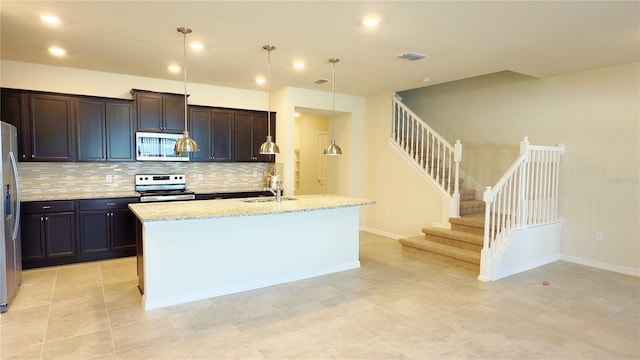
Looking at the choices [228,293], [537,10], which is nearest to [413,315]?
[228,293]

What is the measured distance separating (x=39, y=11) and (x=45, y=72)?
2.27 meters

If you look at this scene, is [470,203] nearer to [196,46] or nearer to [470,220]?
[470,220]

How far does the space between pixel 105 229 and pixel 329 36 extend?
389cm

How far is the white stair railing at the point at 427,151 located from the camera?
582 centimetres

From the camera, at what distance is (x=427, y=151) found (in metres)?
6.16

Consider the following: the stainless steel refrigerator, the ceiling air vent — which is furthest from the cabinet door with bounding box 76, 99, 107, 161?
the ceiling air vent

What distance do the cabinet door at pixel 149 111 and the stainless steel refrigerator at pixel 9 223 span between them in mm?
1692

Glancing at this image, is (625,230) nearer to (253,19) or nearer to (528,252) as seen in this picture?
(528,252)

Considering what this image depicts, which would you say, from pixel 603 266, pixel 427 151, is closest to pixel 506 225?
pixel 603 266

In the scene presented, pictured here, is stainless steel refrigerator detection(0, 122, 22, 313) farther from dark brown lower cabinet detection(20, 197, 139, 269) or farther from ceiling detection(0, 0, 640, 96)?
ceiling detection(0, 0, 640, 96)

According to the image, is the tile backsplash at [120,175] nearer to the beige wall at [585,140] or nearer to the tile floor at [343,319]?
the tile floor at [343,319]

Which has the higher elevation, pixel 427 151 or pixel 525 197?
pixel 427 151

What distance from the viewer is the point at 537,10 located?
3.04 metres

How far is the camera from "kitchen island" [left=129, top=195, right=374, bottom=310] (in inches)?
138
